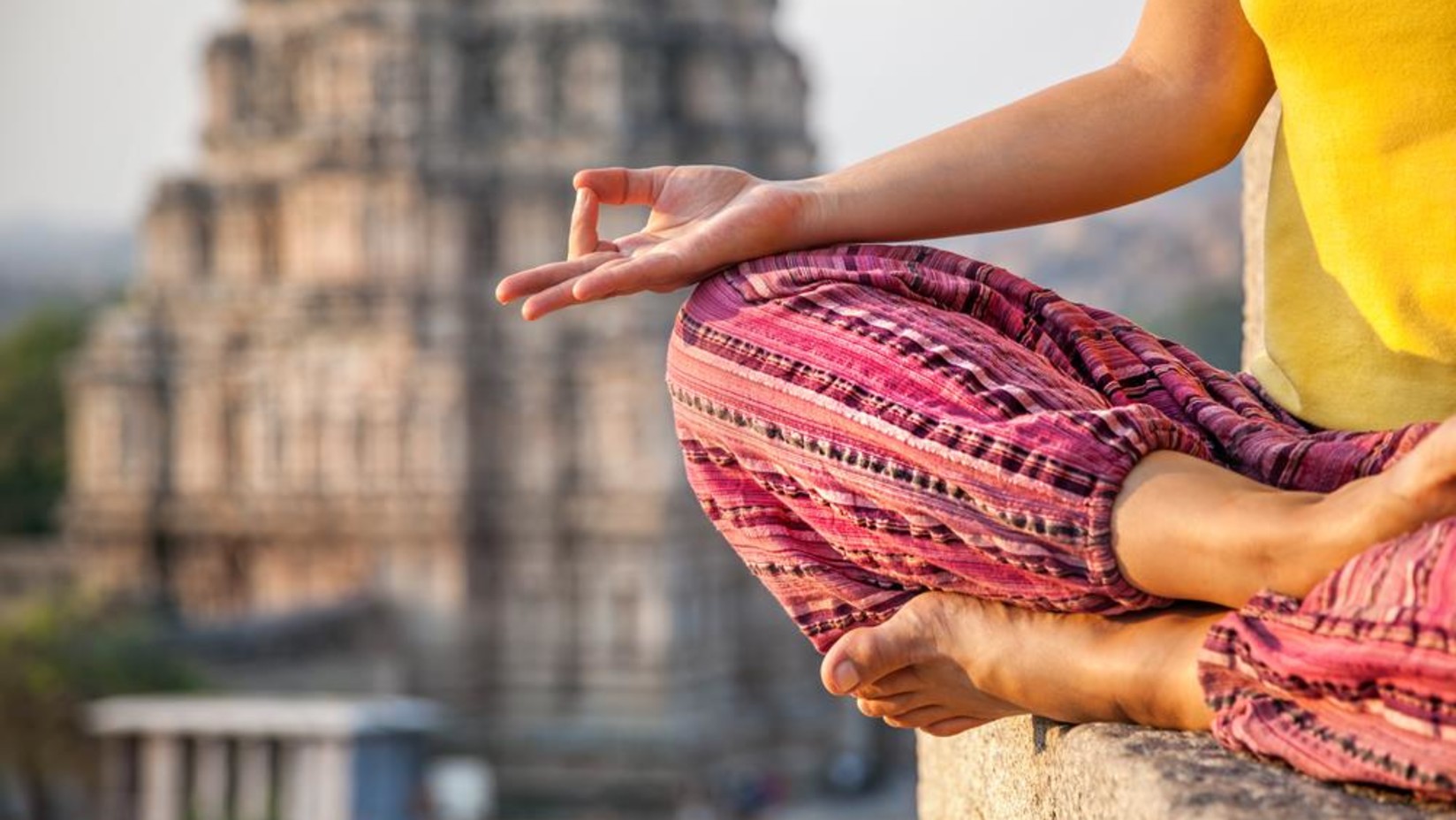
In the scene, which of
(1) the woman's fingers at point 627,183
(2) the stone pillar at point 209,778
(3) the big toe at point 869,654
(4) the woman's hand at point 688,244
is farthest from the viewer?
(2) the stone pillar at point 209,778

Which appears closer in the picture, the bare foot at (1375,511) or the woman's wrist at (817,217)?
the bare foot at (1375,511)

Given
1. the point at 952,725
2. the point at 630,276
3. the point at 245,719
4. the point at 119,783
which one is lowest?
the point at 119,783

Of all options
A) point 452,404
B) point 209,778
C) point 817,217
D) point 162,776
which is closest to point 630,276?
point 817,217

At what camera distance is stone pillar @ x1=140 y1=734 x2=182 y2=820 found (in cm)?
1762

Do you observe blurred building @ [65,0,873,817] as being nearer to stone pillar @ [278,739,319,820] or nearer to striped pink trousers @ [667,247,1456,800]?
stone pillar @ [278,739,319,820]

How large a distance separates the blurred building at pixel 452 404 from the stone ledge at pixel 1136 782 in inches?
987

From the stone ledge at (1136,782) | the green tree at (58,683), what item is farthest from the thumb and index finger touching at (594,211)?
the green tree at (58,683)

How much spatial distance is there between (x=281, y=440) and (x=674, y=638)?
5041 millimetres

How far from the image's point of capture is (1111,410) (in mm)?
2258

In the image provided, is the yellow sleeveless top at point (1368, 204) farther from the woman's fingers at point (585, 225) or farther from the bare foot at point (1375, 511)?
the woman's fingers at point (585, 225)

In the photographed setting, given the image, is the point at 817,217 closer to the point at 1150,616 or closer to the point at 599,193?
the point at 599,193

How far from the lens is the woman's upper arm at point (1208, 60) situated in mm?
2744

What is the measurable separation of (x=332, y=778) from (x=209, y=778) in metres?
0.90

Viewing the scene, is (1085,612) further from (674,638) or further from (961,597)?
(674,638)
